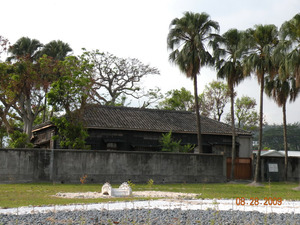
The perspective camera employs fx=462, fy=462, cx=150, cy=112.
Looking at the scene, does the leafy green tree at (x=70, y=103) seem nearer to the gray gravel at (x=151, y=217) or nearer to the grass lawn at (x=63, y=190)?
the grass lawn at (x=63, y=190)

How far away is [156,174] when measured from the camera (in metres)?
29.6

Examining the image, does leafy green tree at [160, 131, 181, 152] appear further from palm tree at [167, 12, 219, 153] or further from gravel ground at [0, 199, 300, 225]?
gravel ground at [0, 199, 300, 225]

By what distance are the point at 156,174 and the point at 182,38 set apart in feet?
39.1

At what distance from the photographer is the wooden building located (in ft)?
119

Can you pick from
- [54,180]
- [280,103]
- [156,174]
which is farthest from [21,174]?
[280,103]

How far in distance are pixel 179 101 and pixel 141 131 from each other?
25834 mm

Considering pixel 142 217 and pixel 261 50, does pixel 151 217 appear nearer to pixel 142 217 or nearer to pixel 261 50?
pixel 142 217

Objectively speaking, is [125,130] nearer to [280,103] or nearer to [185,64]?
[185,64]

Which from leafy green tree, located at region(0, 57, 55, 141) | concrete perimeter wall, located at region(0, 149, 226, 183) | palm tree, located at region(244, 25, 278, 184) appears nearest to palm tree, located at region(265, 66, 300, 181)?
palm tree, located at region(244, 25, 278, 184)

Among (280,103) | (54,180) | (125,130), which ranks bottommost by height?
(54,180)

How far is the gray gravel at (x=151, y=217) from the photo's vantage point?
10.0 m

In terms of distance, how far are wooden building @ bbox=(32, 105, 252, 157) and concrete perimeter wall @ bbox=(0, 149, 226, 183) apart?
7.14 m

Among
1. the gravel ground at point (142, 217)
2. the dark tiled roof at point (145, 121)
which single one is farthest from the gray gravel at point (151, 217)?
the dark tiled roof at point (145, 121)

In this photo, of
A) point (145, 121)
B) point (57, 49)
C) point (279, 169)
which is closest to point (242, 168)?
point (279, 169)
